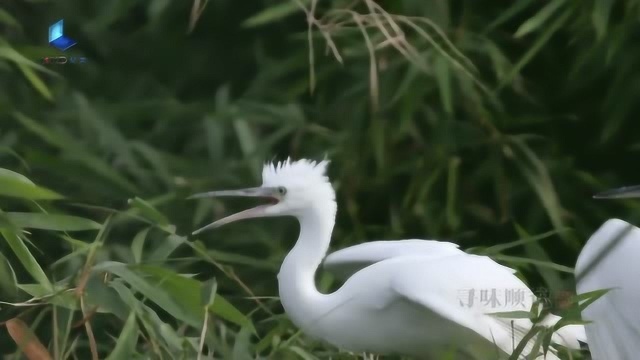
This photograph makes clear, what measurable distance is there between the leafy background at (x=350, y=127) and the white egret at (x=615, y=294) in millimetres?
373

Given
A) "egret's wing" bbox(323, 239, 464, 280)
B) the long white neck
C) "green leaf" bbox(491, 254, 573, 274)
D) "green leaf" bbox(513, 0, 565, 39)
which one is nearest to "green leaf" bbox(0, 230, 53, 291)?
the long white neck

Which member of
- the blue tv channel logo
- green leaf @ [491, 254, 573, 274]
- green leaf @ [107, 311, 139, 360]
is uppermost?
the blue tv channel logo

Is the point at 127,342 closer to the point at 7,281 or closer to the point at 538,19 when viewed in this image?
the point at 7,281

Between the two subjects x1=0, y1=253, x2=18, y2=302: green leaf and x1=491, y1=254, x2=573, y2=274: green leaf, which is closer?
x1=0, y1=253, x2=18, y2=302: green leaf

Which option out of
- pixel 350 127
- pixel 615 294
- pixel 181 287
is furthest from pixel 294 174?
pixel 350 127

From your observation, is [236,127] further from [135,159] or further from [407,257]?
[407,257]

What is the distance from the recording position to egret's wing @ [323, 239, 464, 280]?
1.49 metres

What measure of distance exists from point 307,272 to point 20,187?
36cm

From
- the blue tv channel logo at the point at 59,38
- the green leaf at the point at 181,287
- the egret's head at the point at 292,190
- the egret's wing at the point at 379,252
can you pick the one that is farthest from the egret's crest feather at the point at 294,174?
the blue tv channel logo at the point at 59,38

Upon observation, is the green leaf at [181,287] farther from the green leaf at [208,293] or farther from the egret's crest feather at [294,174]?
the egret's crest feather at [294,174]

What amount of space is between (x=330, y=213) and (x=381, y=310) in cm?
14

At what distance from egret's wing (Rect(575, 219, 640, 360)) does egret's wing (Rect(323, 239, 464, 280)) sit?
0.18 m

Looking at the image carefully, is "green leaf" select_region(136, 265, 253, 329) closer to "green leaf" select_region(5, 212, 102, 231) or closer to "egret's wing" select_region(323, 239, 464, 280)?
"green leaf" select_region(5, 212, 102, 231)

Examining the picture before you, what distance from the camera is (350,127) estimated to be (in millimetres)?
1944
